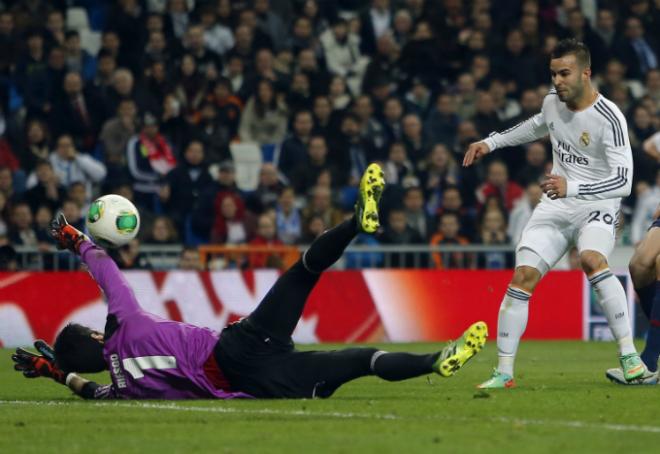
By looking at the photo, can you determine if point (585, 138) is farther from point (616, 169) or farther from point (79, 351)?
point (79, 351)

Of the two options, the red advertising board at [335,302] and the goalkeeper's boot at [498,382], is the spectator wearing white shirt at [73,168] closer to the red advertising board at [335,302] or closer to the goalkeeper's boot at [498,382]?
the red advertising board at [335,302]

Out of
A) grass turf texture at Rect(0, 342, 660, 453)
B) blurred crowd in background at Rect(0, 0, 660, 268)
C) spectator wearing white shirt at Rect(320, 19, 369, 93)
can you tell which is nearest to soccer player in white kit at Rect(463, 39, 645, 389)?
grass turf texture at Rect(0, 342, 660, 453)

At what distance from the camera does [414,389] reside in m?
10.9

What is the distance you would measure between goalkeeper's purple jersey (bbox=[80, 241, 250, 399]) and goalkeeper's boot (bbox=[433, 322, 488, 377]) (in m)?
1.48

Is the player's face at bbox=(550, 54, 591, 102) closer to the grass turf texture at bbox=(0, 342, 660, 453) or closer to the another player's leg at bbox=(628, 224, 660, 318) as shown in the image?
the another player's leg at bbox=(628, 224, 660, 318)

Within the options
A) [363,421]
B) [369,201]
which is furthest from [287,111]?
[363,421]

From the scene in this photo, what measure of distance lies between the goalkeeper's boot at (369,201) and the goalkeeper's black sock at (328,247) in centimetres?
8

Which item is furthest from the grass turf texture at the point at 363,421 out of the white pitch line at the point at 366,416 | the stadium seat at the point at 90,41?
the stadium seat at the point at 90,41

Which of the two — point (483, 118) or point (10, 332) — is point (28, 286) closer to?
point (10, 332)

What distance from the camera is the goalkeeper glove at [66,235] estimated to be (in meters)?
9.81

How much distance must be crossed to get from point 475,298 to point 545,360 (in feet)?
11.6

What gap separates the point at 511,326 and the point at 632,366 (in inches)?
38.2

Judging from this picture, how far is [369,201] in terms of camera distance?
30.7ft

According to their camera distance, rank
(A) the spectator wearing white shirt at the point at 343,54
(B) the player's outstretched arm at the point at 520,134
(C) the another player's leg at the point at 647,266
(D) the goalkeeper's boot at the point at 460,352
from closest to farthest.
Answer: (D) the goalkeeper's boot at the point at 460,352 → (B) the player's outstretched arm at the point at 520,134 → (C) the another player's leg at the point at 647,266 → (A) the spectator wearing white shirt at the point at 343,54
